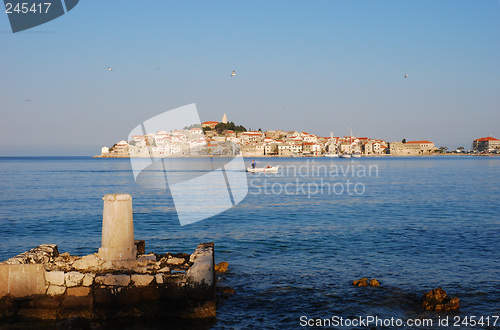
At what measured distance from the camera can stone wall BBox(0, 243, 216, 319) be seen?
6516 millimetres

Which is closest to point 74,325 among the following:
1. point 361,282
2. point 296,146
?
point 361,282

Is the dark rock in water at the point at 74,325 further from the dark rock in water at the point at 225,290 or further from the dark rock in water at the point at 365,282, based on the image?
the dark rock in water at the point at 365,282

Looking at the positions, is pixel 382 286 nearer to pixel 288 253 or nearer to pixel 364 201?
pixel 288 253

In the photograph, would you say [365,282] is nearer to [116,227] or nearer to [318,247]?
[318,247]

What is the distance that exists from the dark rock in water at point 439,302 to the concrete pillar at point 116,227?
5308mm

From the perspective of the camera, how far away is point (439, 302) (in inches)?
303

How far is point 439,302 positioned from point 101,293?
5.66 m

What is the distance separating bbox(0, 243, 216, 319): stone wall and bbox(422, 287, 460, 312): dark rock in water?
3.77 metres

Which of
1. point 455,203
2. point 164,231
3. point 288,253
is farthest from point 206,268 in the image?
point 455,203

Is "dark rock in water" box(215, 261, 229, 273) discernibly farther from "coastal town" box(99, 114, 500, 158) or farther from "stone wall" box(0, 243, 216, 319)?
"coastal town" box(99, 114, 500, 158)

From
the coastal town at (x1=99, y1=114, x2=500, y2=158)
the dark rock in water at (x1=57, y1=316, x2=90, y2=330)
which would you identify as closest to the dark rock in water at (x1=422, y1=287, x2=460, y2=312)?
the dark rock in water at (x1=57, y1=316, x2=90, y2=330)

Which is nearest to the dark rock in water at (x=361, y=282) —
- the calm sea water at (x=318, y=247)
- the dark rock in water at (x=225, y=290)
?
the calm sea water at (x=318, y=247)

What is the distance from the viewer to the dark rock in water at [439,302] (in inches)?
298

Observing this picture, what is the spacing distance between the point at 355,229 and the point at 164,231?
700 centimetres
